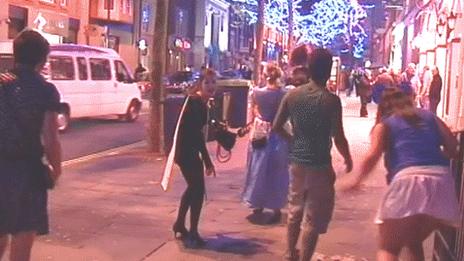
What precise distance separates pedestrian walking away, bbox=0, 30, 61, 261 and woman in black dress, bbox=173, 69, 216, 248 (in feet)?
9.85

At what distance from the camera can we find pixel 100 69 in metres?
23.8

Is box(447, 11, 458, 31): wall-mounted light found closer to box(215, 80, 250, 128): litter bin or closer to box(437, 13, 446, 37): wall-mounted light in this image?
box(437, 13, 446, 37): wall-mounted light

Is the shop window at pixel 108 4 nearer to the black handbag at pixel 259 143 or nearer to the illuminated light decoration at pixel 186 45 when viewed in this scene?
the illuminated light decoration at pixel 186 45

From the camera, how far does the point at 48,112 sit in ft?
17.3

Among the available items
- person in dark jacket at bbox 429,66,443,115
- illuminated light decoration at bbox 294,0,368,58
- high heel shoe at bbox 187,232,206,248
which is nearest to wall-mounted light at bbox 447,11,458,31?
person in dark jacket at bbox 429,66,443,115

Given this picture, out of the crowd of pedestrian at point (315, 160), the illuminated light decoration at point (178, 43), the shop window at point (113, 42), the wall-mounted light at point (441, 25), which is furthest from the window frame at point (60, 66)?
the illuminated light decoration at point (178, 43)

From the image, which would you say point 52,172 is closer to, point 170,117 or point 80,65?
point 170,117

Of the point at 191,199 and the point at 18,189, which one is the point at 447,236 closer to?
the point at 191,199

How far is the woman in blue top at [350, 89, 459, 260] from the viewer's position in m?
5.54

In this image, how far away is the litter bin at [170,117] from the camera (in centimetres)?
1600

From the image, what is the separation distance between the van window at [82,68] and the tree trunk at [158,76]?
21.0ft

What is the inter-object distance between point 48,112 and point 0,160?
1.32 ft

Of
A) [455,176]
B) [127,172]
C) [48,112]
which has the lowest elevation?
[127,172]

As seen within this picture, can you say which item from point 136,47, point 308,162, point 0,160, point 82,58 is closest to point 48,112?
point 0,160
